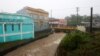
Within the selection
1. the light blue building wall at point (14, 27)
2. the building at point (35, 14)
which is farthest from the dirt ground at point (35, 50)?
the building at point (35, 14)

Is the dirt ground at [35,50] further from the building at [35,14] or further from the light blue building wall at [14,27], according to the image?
the building at [35,14]

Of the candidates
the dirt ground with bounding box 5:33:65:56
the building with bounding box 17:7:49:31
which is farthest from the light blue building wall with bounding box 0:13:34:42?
the building with bounding box 17:7:49:31

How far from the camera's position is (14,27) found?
20406mm

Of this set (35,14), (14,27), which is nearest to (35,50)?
(14,27)

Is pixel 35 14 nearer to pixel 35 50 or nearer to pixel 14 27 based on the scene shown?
pixel 14 27

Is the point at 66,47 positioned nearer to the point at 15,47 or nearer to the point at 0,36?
the point at 15,47

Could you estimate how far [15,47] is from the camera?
17.2 metres

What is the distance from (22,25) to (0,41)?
5.28 m

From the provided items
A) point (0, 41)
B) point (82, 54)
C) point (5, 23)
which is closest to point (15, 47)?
→ point (0, 41)

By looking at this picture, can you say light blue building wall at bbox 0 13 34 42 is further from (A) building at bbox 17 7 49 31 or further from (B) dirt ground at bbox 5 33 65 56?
(A) building at bbox 17 7 49 31

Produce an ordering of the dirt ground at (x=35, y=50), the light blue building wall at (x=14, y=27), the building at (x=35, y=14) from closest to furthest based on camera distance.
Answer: the dirt ground at (x=35, y=50) < the light blue building wall at (x=14, y=27) < the building at (x=35, y=14)

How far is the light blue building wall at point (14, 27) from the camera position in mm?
18125

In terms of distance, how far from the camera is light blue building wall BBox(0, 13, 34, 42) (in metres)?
18.1

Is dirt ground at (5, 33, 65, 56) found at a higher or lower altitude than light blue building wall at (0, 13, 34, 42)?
lower
